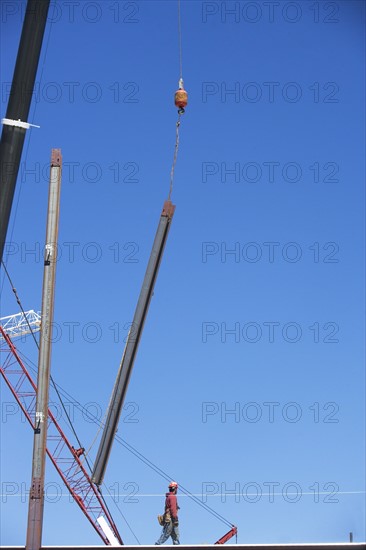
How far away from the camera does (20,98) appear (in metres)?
17.8

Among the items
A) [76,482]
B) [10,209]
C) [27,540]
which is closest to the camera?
[10,209]

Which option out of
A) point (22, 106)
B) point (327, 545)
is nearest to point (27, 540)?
point (327, 545)

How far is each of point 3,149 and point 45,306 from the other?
23.5ft

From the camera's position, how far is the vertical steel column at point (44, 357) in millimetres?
22391

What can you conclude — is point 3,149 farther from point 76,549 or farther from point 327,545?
point 327,545

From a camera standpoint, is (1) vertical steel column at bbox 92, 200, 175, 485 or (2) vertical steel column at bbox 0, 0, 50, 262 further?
(1) vertical steel column at bbox 92, 200, 175, 485

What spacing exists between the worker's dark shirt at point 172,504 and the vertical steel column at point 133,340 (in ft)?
18.9

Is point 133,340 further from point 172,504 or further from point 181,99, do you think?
point 172,504

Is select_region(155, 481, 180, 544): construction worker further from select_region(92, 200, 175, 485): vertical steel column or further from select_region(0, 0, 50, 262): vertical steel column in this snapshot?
select_region(0, 0, 50, 262): vertical steel column

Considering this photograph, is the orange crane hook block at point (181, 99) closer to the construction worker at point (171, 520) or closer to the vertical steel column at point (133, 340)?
the vertical steel column at point (133, 340)

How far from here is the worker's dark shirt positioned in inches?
1200

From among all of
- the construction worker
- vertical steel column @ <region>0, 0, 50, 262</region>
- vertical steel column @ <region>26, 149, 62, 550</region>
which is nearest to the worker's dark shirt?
the construction worker

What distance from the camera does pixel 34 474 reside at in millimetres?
22750

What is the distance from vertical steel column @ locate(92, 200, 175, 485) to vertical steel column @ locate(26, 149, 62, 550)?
202cm
